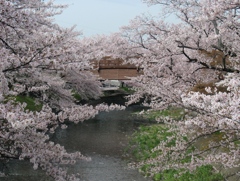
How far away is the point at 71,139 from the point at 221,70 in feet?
28.6

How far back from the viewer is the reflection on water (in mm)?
10602

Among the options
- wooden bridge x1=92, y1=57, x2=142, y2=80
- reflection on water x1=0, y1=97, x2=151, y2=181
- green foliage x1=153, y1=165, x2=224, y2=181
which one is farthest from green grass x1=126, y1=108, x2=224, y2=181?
wooden bridge x1=92, y1=57, x2=142, y2=80

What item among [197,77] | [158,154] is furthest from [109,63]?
[158,154]

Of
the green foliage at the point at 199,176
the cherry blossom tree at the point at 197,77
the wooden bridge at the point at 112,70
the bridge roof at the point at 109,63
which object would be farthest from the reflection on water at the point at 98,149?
the bridge roof at the point at 109,63

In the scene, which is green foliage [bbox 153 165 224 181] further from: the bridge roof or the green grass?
the bridge roof

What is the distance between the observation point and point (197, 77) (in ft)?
41.9

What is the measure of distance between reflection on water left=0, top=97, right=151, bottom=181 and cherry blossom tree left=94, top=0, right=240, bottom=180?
1.93 meters

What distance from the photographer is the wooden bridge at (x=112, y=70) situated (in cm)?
2559

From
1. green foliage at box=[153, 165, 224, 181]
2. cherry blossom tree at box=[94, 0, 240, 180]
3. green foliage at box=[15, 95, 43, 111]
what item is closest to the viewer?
cherry blossom tree at box=[94, 0, 240, 180]

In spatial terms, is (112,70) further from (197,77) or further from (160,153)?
(160,153)

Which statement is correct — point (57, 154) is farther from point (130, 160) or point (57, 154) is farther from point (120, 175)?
point (130, 160)

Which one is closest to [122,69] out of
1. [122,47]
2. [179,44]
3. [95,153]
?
[122,47]

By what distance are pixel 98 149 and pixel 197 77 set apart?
16.3 ft

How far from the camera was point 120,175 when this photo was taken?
426 inches
